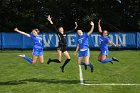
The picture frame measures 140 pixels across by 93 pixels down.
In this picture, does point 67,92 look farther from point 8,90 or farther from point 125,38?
point 125,38

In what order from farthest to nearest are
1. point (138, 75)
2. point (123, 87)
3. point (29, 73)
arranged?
1. point (29, 73)
2. point (138, 75)
3. point (123, 87)

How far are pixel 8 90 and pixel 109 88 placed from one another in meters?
4.72

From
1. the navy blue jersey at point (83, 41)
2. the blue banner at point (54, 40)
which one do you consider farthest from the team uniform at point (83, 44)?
the blue banner at point (54, 40)

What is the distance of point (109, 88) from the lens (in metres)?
18.5

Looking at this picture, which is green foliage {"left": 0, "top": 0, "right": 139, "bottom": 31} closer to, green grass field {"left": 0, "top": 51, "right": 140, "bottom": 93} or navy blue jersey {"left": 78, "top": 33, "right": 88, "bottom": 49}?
green grass field {"left": 0, "top": 51, "right": 140, "bottom": 93}

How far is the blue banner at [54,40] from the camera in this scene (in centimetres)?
5075

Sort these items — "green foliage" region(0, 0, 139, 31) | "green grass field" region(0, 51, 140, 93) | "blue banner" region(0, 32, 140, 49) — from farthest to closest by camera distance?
"green foliage" region(0, 0, 139, 31)
"blue banner" region(0, 32, 140, 49)
"green grass field" region(0, 51, 140, 93)

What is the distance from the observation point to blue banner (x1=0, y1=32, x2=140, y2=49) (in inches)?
1998

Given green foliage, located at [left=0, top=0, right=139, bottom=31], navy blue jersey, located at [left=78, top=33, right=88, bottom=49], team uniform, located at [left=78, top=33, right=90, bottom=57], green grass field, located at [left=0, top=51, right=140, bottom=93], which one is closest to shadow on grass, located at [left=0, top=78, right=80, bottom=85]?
green grass field, located at [left=0, top=51, right=140, bottom=93]

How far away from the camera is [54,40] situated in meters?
51.1

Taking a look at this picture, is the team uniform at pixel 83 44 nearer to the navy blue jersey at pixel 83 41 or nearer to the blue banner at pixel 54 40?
the navy blue jersey at pixel 83 41

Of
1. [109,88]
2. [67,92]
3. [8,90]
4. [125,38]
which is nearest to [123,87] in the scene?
[109,88]

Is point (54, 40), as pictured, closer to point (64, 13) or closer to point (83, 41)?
point (64, 13)

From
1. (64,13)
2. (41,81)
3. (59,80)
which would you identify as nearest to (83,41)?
(59,80)
